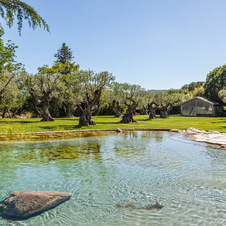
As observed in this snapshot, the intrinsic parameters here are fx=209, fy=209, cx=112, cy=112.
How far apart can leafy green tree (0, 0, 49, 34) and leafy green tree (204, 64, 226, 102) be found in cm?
5300

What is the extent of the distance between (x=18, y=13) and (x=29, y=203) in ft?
14.8

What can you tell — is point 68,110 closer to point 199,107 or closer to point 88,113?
point 88,113

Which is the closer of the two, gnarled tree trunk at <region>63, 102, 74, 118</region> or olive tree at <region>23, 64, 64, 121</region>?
olive tree at <region>23, 64, 64, 121</region>

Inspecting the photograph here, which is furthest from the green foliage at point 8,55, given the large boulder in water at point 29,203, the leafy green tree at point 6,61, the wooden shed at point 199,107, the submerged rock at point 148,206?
the wooden shed at point 199,107

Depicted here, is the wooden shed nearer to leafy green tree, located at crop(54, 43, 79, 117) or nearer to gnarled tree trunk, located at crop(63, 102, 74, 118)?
gnarled tree trunk, located at crop(63, 102, 74, 118)

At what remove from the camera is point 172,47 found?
25.9m

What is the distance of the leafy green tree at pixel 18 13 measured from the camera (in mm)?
5111

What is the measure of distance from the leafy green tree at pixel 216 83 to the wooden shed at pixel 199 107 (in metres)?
6.25

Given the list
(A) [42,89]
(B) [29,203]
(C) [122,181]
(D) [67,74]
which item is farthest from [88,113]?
(D) [67,74]

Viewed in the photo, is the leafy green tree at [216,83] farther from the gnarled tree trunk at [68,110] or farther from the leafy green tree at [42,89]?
the leafy green tree at [42,89]

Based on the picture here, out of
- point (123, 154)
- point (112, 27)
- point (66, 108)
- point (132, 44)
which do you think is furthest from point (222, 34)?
point (66, 108)

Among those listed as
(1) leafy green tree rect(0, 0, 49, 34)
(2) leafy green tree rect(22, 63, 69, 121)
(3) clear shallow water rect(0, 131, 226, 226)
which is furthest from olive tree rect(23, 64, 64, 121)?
(1) leafy green tree rect(0, 0, 49, 34)

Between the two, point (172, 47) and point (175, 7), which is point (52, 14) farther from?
point (172, 47)

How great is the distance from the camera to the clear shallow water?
4.15m
